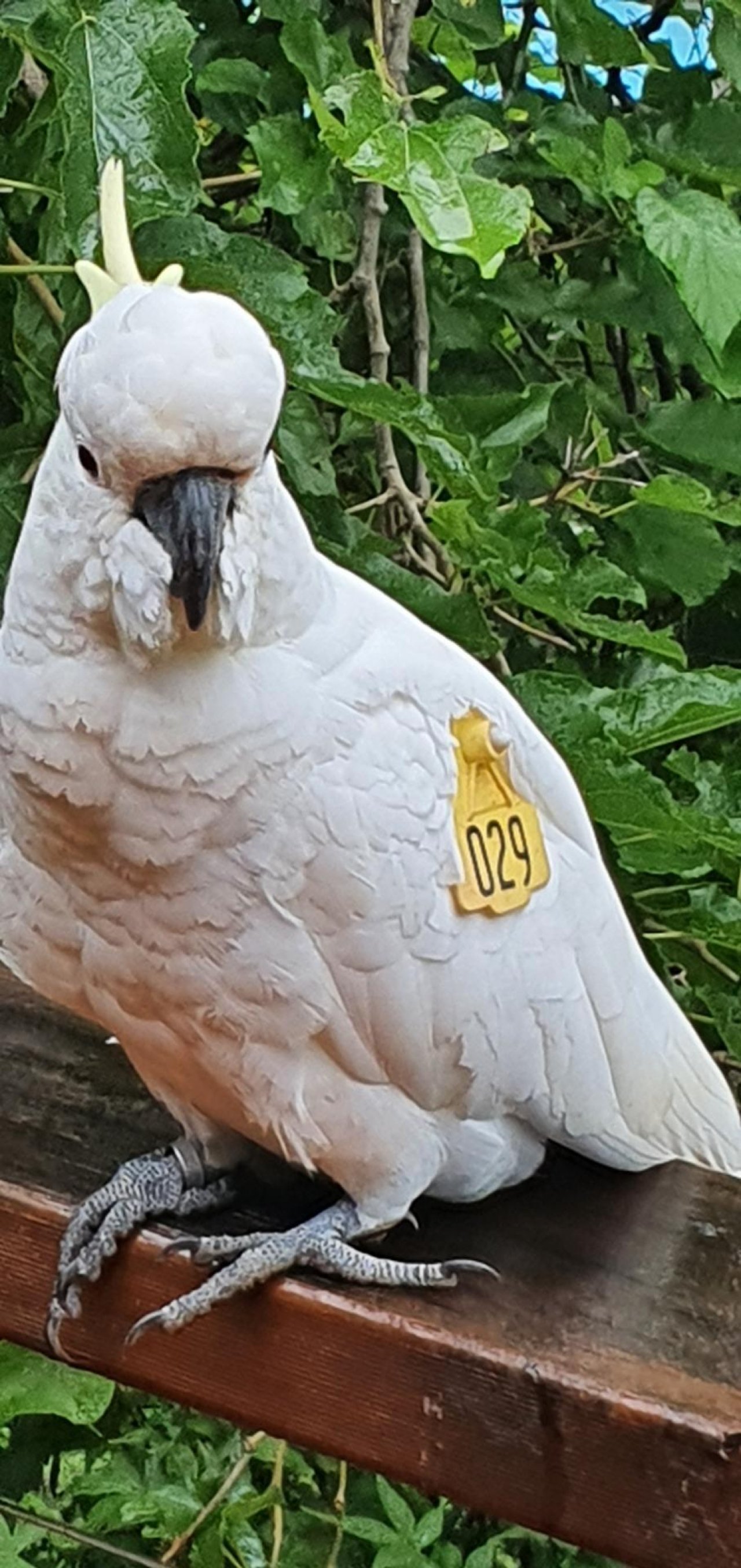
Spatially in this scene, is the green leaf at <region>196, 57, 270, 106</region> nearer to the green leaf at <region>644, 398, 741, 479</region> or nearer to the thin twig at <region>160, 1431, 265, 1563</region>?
the green leaf at <region>644, 398, 741, 479</region>

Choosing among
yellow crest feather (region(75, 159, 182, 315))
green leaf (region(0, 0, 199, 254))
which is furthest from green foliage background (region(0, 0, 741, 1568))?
yellow crest feather (region(75, 159, 182, 315))

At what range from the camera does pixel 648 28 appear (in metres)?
1.02

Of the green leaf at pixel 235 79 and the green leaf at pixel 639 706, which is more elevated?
the green leaf at pixel 235 79

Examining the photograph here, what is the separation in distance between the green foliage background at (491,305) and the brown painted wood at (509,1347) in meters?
0.19

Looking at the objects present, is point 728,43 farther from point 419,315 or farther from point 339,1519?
point 339,1519

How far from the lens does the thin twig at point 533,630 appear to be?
3.17ft

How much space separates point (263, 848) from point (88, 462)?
149 mm

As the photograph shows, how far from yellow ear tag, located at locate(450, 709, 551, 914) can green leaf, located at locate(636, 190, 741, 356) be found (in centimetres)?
25

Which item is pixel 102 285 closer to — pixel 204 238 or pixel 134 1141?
pixel 204 238

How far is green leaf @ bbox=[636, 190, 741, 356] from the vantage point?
2.44 feet

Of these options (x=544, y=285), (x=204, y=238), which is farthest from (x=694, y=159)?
(x=204, y=238)

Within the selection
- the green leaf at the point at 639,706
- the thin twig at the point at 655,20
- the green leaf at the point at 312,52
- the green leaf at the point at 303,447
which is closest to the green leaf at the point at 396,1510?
the green leaf at the point at 639,706

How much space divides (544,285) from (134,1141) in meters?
0.57

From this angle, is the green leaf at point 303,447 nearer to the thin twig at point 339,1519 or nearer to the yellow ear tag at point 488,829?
the yellow ear tag at point 488,829
